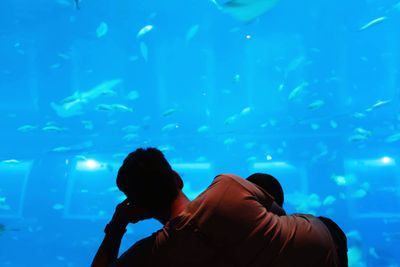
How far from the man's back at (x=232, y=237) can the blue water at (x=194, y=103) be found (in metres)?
12.9

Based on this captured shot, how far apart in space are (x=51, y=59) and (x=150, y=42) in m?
4.47

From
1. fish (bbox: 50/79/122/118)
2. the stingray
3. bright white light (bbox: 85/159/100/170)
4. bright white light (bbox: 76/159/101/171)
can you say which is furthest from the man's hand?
bright white light (bbox: 85/159/100/170)

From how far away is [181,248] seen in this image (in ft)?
3.11

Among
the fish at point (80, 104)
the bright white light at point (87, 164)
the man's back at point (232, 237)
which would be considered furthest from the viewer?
the bright white light at point (87, 164)

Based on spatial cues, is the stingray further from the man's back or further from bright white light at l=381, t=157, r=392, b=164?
bright white light at l=381, t=157, r=392, b=164

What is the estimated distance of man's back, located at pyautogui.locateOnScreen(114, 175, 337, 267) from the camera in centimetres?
92

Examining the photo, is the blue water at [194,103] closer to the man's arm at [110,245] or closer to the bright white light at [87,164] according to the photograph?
the bright white light at [87,164]

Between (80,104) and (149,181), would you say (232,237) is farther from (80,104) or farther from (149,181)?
(80,104)

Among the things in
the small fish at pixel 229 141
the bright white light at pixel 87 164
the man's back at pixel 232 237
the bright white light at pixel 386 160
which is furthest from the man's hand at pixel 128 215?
the bright white light at pixel 87 164

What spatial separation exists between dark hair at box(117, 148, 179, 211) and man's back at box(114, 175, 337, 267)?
0.39 ft

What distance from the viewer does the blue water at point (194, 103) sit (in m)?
15.8

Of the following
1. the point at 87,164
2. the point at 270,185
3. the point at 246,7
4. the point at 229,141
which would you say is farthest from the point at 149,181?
the point at 87,164

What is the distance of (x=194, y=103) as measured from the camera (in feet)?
69.5

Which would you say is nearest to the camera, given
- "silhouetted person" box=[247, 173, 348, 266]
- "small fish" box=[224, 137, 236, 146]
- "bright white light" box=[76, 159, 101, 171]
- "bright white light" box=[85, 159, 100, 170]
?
"silhouetted person" box=[247, 173, 348, 266]
